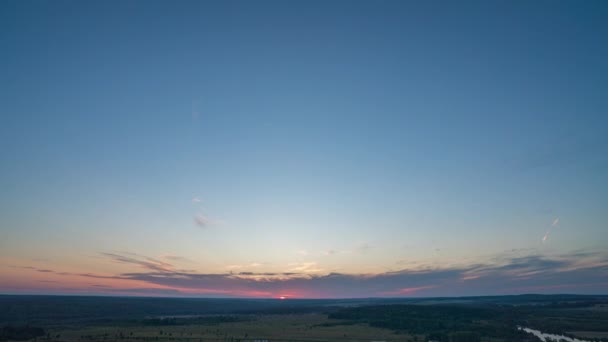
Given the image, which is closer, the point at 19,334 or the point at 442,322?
the point at 19,334

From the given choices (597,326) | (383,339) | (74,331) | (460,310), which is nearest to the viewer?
(383,339)

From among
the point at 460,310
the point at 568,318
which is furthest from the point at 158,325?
the point at 568,318

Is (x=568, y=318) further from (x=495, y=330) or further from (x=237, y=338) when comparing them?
(x=237, y=338)

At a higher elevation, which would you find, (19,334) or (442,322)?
(442,322)

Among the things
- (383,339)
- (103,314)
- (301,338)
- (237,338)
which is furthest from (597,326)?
(103,314)

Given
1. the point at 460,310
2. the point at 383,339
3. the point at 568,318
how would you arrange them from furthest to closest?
the point at 460,310 < the point at 568,318 < the point at 383,339

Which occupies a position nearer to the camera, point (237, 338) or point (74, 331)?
point (237, 338)

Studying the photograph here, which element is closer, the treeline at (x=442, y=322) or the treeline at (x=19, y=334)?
the treeline at (x=19, y=334)

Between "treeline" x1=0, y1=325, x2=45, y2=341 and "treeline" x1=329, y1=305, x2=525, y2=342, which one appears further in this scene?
"treeline" x1=329, y1=305, x2=525, y2=342

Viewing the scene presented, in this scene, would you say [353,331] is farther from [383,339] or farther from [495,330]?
[495,330]
